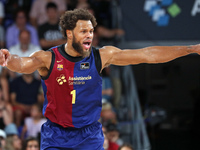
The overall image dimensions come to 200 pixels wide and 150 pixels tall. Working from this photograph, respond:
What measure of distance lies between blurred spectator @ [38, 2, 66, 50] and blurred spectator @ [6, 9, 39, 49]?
176 millimetres

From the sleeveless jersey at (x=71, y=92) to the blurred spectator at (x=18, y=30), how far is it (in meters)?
5.21

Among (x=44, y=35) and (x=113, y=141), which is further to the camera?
(x=44, y=35)

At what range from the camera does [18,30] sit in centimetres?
988

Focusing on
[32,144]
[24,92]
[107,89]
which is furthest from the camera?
[107,89]

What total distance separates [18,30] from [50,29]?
78 centimetres

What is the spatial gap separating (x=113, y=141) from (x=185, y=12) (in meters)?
3.61

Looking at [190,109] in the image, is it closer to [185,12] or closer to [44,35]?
[185,12]

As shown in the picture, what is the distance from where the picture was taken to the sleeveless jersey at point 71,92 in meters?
4.64

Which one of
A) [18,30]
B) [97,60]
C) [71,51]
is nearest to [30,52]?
[18,30]

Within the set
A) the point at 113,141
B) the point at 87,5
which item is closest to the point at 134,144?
the point at 113,141

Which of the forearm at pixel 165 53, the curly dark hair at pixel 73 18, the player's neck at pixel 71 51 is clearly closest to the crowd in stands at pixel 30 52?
the player's neck at pixel 71 51

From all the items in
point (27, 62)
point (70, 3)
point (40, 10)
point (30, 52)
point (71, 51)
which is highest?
point (70, 3)

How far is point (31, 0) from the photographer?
428 inches

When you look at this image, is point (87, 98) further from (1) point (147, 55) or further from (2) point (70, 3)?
(2) point (70, 3)
